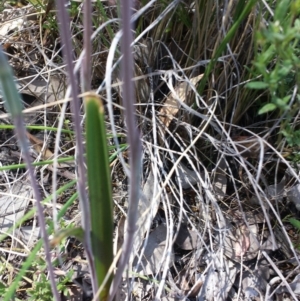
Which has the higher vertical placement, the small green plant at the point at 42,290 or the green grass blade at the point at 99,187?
the green grass blade at the point at 99,187

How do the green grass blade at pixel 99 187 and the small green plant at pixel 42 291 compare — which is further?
the small green plant at pixel 42 291

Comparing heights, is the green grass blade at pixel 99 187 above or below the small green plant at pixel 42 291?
above


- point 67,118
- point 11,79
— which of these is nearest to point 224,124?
point 67,118

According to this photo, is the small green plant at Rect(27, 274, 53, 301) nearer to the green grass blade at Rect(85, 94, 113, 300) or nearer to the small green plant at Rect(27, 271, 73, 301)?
the small green plant at Rect(27, 271, 73, 301)

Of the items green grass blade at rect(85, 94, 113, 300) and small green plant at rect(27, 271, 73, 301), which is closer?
green grass blade at rect(85, 94, 113, 300)

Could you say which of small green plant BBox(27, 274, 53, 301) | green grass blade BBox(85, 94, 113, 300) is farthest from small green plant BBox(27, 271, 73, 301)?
green grass blade BBox(85, 94, 113, 300)

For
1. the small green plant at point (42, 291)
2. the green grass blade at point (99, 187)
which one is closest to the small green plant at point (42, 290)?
the small green plant at point (42, 291)

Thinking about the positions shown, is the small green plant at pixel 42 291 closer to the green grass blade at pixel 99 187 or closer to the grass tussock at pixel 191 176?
the grass tussock at pixel 191 176

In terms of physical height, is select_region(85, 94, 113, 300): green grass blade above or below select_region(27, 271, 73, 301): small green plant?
above

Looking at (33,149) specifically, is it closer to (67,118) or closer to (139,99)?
(67,118)
